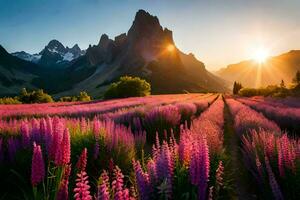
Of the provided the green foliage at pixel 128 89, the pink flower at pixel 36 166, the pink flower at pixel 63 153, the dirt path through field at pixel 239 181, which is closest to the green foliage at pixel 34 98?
the green foliage at pixel 128 89

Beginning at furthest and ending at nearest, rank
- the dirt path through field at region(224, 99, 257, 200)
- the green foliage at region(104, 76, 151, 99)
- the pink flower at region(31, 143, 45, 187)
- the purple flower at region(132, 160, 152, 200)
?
1. the green foliage at region(104, 76, 151, 99)
2. the dirt path through field at region(224, 99, 257, 200)
3. the purple flower at region(132, 160, 152, 200)
4. the pink flower at region(31, 143, 45, 187)

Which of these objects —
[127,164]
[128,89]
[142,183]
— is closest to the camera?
[142,183]

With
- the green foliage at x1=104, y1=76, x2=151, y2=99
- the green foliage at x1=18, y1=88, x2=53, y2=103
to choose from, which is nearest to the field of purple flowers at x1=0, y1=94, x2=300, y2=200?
the green foliage at x1=18, y1=88, x2=53, y2=103

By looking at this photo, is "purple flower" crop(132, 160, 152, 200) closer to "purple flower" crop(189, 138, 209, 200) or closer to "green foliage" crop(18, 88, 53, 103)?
"purple flower" crop(189, 138, 209, 200)

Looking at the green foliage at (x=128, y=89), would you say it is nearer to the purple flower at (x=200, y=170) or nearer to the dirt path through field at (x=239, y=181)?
the dirt path through field at (x=239, y=181)

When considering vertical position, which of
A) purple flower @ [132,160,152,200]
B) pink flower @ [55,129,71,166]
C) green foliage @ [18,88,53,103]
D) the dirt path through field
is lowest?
the dirt path through field

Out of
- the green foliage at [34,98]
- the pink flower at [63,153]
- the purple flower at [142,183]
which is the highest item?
the pink flower at [63,153]

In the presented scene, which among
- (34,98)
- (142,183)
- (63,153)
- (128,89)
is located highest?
(128,89)

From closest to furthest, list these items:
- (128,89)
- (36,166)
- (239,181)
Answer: (36,166) < (239,181) < (128,89)

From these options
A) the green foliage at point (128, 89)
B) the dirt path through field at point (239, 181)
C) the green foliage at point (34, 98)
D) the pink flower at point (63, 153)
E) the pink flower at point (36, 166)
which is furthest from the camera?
the green foliage at point (128, 89)

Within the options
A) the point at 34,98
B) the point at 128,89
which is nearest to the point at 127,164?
the point at 34,98

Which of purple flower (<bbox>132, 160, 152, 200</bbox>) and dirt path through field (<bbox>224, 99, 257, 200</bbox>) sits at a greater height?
purple flower (<bbox>132, 160, 152, 200</bbox>)

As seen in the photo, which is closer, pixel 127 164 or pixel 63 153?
pixel 63 153

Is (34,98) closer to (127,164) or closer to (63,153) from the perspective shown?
(127,164)
